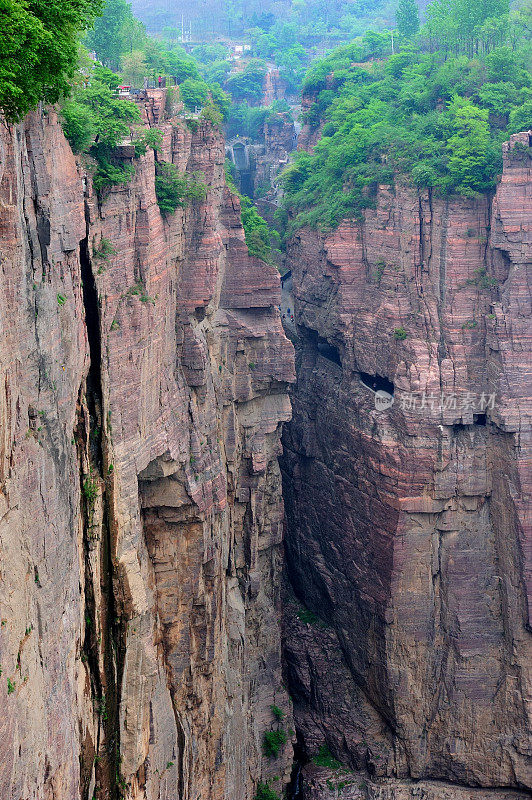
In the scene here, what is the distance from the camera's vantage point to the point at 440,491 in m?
37.9

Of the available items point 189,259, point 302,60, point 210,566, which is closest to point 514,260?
point 189,259

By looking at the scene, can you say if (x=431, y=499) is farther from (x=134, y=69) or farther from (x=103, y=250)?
(x=134, y=69)

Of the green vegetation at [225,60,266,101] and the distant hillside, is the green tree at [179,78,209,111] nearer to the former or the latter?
the green vegetation at [225,60,266,101]

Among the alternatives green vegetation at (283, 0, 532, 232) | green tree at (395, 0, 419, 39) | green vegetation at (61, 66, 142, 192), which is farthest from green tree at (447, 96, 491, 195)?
green tree at (395, 0, 419, 39)

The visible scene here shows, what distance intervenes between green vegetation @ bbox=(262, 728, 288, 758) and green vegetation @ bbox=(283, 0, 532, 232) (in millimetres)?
20211

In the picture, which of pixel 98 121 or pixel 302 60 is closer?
pixel 98 121

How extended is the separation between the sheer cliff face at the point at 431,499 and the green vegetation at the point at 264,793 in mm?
2351

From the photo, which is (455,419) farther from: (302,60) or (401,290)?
(302,60)

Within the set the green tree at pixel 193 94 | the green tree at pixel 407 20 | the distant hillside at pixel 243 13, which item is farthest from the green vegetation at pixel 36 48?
the distant hillside at pixel 243 13

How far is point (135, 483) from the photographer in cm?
2669

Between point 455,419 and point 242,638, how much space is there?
11.0 metres

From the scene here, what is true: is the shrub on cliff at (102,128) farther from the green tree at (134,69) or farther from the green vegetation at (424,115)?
the green vegetation at (424,115)

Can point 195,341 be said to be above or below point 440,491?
above

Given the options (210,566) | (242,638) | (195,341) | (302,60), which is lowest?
(242,638)
